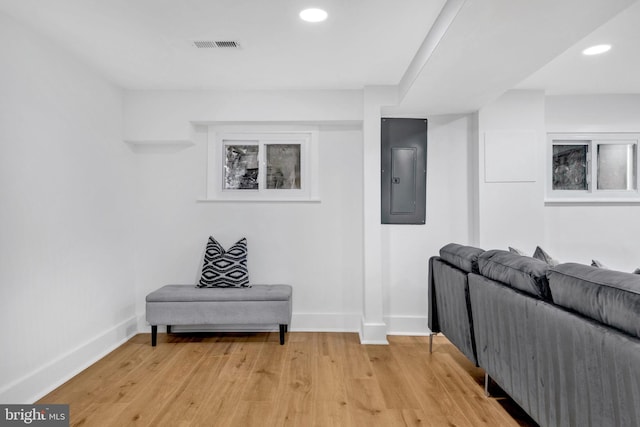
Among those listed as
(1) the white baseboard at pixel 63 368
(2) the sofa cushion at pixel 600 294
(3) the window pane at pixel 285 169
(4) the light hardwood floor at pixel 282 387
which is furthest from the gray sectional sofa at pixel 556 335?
(1) the white baseboard at pixel 63 368

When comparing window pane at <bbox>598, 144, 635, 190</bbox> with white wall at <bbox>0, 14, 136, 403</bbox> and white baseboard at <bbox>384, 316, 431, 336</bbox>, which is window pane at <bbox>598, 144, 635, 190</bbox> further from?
white wall at <bbox>0, 14, 136, 403</bbox>

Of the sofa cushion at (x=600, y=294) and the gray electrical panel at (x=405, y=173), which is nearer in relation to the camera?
the sofa cushion at (x=600, y=294)

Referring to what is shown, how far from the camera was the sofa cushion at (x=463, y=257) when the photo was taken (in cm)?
247

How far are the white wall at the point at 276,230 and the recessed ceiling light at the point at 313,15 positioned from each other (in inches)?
60.7

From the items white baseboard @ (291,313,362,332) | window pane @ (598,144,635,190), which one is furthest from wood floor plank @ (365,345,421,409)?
window pane @ (598,144,635,190)

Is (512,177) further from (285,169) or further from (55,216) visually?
(55,216)

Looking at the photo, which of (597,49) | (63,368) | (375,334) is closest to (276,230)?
(375,334)

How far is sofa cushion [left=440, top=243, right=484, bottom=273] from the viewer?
97.3 inches

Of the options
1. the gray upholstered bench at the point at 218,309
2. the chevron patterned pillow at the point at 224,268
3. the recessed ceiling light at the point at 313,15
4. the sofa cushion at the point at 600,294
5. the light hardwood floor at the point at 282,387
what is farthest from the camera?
the chevron patterned pillow at the point at 224,268

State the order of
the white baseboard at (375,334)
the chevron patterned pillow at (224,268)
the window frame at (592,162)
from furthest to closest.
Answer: the window frame at (592,162)
the chevron patterned pillow at (224,268)
the white baseboard at (375,334)

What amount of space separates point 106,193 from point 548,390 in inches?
141

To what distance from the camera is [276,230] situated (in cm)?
391

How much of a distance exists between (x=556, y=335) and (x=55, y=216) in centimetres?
321

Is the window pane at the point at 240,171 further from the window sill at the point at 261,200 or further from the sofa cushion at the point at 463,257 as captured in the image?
the sofa cushion at the point at 463,257
